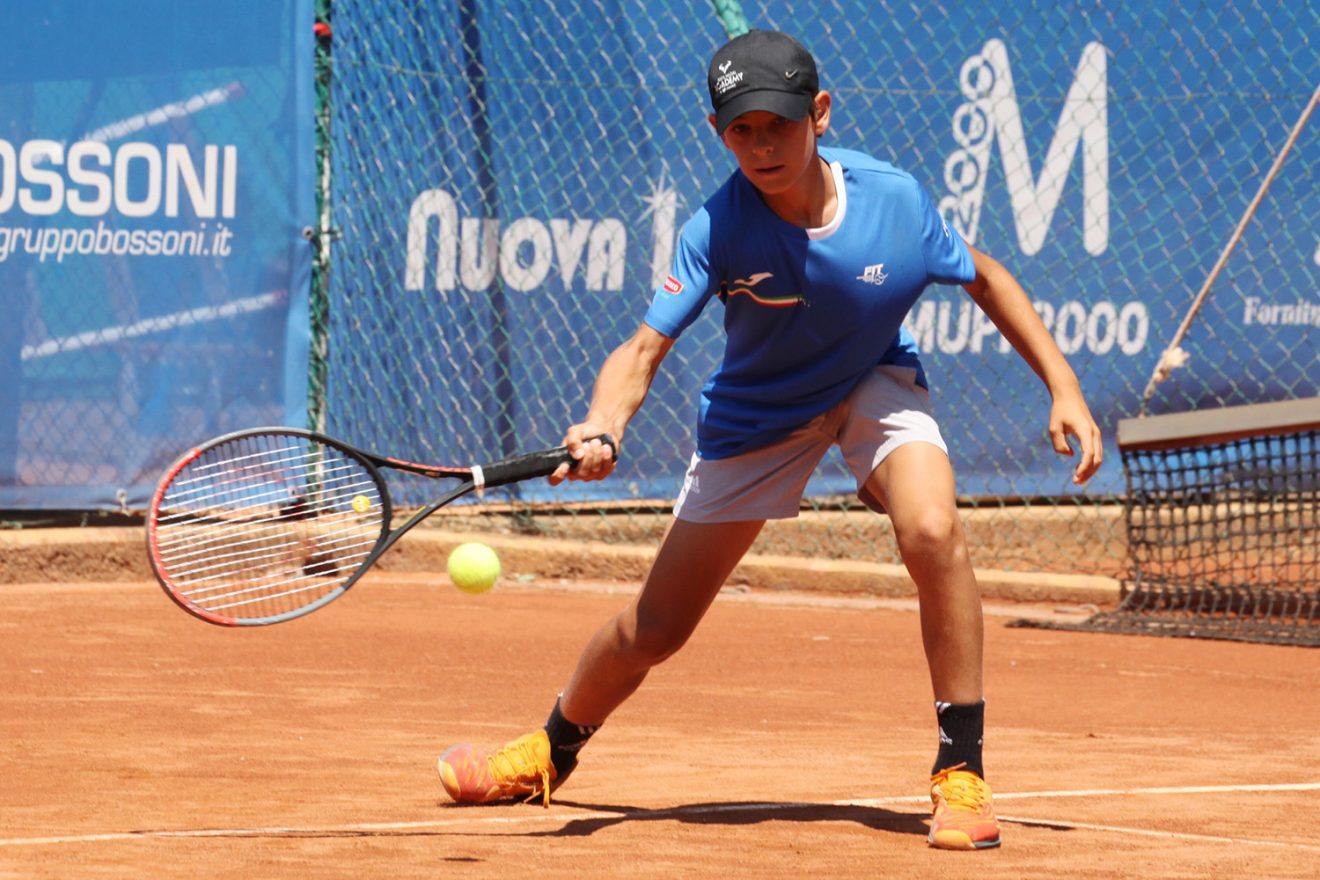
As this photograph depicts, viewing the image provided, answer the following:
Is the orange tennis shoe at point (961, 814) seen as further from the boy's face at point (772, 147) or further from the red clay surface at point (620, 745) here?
the boy's face at point (772, 147)

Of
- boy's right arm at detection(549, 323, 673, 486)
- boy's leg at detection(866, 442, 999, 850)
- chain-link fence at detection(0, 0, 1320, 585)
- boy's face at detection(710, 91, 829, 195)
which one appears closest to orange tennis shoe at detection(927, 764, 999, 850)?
boy's leg at detection(866, 442, 999, 850)

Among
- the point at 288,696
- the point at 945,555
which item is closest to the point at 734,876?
the point at 945,555

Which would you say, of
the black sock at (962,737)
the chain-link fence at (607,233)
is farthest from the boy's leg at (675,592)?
the chain-link fence at (607,233)

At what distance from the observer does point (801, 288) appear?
3816mm

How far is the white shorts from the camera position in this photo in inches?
155

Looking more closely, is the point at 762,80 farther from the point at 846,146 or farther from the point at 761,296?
the point at 846,146

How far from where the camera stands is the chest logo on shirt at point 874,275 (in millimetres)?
3812

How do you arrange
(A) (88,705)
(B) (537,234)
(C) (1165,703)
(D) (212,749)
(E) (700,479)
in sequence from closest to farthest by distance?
(E) (700,479)
(D) (212,749)
(A) (88,705)
(C) (1165,703)
(B) (537,234)

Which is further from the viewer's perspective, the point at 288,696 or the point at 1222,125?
the point at 1222,125

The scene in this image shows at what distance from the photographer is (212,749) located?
15.4 ft

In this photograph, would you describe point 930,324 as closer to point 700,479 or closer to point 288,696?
point 288,696

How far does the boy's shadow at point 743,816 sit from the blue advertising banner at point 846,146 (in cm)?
413

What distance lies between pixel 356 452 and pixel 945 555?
1123 mm

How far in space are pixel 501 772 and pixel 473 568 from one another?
179 centimetres
